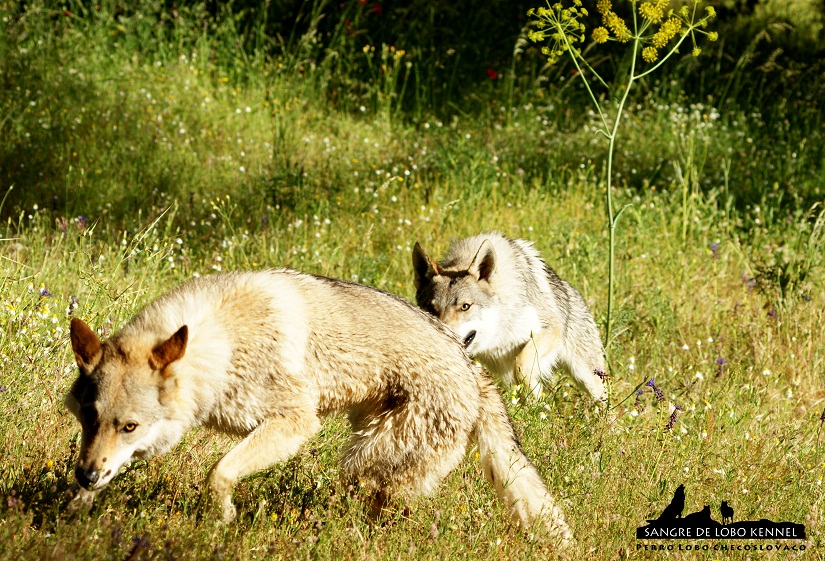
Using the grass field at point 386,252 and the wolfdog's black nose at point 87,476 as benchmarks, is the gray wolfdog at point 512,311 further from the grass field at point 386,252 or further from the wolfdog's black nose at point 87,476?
the wolfdog's black nose at point 87,476

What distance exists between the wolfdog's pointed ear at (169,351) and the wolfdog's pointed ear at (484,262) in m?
2.97

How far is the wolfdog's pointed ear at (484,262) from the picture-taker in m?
6.33

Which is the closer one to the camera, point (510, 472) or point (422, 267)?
point (510, 472)

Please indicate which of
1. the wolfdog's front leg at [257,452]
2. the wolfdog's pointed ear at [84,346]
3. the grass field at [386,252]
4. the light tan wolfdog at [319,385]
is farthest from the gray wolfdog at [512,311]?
the wolfdog's pointed ear at [84,346]

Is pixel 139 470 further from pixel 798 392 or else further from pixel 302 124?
pixel 302 124

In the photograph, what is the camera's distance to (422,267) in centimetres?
644

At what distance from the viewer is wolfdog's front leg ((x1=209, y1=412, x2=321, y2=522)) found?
12.9 ft

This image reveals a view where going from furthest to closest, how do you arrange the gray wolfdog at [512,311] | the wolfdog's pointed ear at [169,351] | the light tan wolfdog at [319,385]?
the gray wolfdog at [512,311] → the light tan wolfdog at [319,385] → the wolfdog's pointed ear at [169,351]

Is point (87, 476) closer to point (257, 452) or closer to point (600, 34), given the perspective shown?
point (257, 452)

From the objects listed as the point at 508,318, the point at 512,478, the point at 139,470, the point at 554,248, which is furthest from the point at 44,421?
the point at 554,248

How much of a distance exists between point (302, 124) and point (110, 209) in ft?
8.66

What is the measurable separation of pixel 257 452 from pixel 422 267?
2707 mm

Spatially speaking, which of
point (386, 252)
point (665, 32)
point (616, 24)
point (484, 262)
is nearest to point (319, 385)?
point (484, 262)

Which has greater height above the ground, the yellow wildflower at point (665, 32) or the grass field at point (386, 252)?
the yellow wildflower at point (665, 32)
